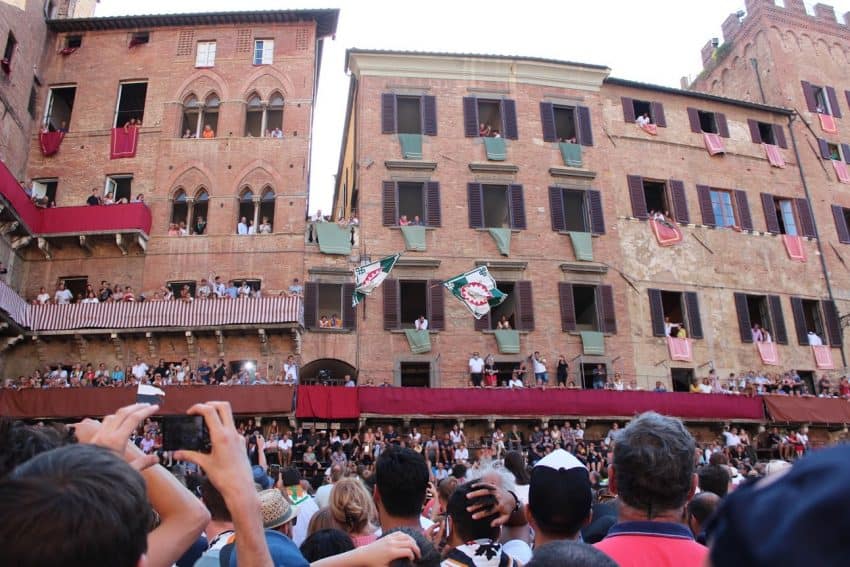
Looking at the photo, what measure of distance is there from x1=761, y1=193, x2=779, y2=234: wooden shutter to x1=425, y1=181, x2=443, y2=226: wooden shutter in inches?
620

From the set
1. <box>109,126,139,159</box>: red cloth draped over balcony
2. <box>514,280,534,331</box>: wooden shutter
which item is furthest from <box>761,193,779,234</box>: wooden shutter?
<box>109,126,139,159</box>: red cloth draped over balcony

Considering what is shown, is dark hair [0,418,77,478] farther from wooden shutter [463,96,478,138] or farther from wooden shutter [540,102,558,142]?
wooden shutter [540,102,558,142]

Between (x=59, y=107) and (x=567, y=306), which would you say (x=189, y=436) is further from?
(x=59, y=107)

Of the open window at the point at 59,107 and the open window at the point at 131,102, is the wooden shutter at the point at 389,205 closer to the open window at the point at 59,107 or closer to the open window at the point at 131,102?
the open window at the point at 131,102

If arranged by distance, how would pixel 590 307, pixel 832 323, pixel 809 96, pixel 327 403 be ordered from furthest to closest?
pixel 809 96 < pixel 832 323 < pixel 590 307 < pixel 327 403

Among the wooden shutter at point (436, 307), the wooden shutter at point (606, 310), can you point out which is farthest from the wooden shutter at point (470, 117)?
the wooden shutter at point (606, 310)

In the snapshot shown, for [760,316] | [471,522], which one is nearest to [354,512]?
[471,522]

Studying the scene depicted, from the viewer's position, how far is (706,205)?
102 ft

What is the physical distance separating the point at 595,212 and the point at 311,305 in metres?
12.6

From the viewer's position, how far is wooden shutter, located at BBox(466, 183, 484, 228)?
28.0 m

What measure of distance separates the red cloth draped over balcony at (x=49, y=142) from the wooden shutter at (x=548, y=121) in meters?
20.7

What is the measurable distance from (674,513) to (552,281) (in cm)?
2499

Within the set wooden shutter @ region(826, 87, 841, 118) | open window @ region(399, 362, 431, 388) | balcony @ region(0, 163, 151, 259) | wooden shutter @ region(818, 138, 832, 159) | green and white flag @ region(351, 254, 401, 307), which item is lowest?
open window @ region(399, 362, 431, 388)

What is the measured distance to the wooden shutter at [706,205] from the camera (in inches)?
1217
